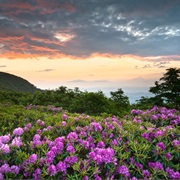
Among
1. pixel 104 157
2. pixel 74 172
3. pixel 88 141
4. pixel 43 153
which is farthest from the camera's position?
pixel 88 141

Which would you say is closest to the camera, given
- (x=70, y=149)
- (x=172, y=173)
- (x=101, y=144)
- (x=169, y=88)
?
(x=172, y=173)

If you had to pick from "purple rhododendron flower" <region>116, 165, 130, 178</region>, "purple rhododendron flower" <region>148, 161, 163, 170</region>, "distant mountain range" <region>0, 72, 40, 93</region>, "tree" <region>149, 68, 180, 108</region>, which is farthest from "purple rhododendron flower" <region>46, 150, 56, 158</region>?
"distant mountain range" <region>0, 72, 40, 93</region>

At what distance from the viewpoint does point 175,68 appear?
32.1 ft

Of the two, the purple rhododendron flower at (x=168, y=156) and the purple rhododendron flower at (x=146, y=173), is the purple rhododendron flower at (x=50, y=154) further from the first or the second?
the purple rhododendron flower at (x=168, y=156)

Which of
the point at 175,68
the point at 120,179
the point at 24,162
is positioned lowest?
the point at 120,179

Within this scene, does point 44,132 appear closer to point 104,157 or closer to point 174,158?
point 104,157

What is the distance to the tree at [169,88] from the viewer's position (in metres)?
9.64

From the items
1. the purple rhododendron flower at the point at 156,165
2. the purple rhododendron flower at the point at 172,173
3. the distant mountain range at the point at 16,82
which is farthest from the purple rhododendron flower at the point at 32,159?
the distant mountain range at the point at 16,82

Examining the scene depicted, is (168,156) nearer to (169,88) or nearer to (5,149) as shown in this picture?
(5,149)

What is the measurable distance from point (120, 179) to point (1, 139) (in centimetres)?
212

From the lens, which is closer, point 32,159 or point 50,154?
point 32,159

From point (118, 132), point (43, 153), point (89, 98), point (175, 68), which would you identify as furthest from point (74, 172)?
point (89, 98)

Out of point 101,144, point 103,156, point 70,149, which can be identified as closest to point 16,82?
point 101,144

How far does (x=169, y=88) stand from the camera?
9.64 m
